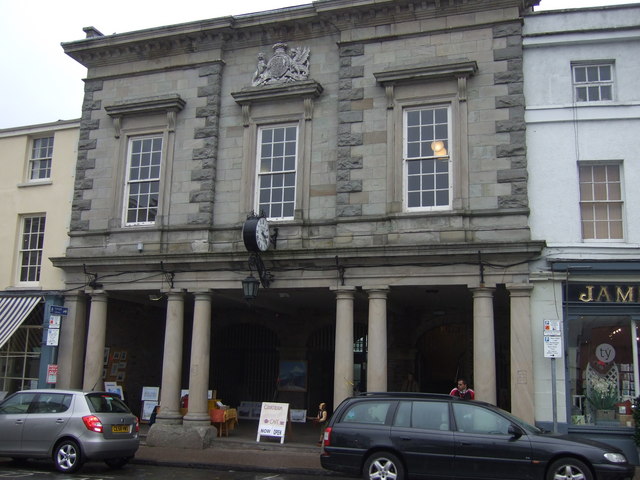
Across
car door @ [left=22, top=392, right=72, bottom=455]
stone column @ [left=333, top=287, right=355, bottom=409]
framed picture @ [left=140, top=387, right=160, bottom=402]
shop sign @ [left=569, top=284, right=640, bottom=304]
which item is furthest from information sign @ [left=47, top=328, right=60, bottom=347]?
shop sign @ [left=569, top=284, right=640, bottom=304]

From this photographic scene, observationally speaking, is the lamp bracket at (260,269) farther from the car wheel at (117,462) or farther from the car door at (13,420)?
the car door at (13,420)

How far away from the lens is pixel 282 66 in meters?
17.4

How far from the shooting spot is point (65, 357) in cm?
1794

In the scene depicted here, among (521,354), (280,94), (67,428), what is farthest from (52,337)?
(521,354)

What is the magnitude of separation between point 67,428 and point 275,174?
775 centimetres

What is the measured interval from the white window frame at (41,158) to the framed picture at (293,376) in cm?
922

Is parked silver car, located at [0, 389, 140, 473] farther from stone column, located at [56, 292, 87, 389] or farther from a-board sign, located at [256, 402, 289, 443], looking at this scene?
stone column, located at [56, 292, 87, 389]

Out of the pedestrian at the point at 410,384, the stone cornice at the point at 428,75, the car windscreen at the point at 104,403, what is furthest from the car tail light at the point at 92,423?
the pedestrian at the point at 410,384

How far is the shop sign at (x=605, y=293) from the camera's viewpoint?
14.1 m

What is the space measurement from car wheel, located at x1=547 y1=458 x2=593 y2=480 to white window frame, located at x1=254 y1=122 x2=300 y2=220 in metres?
8.75

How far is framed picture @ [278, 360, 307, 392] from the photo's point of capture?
21141 millimetres

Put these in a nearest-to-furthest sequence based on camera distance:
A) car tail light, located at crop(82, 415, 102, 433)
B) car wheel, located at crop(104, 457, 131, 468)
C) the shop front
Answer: car tail light, located at crop(82, 415, 102, 433)
car wheel, located at crop(104, 457, 131, 468)
the shop front

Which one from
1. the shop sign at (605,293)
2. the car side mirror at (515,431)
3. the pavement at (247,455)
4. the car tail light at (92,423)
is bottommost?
the pavement at (247,455)

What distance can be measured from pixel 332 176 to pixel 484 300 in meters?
4.72
